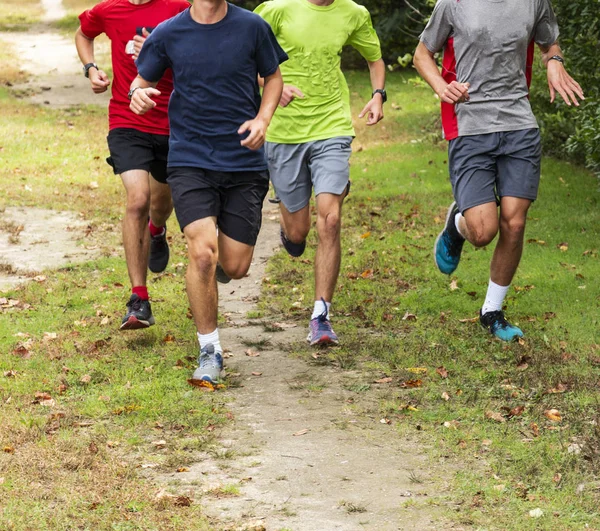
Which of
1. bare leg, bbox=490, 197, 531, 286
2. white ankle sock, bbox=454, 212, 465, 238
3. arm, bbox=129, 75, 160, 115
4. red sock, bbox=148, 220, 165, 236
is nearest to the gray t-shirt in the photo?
bare leg, bbox=490, 197, 531, 286

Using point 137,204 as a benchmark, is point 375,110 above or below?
above

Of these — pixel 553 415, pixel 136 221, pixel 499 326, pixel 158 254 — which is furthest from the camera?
pixel 158 254

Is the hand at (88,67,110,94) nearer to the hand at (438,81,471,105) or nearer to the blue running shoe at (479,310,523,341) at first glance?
the hand at (438,81,471,105)

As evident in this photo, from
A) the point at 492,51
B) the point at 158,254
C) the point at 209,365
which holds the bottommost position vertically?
the point at 158,254

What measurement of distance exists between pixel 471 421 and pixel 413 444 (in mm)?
441

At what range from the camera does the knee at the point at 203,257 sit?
616 centimetres

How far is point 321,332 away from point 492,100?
71.3 inches

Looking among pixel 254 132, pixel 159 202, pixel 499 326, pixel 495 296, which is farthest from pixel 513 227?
pixel 159 202

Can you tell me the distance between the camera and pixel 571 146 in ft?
30.4

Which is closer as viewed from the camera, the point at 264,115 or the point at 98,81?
the point at 264,115

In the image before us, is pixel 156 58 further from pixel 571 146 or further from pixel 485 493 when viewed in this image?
pixel 571 146

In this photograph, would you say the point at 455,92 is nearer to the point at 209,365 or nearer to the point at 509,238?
the point at 509,238

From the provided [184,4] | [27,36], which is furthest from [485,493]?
[27,36]

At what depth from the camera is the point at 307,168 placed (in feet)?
24.1
